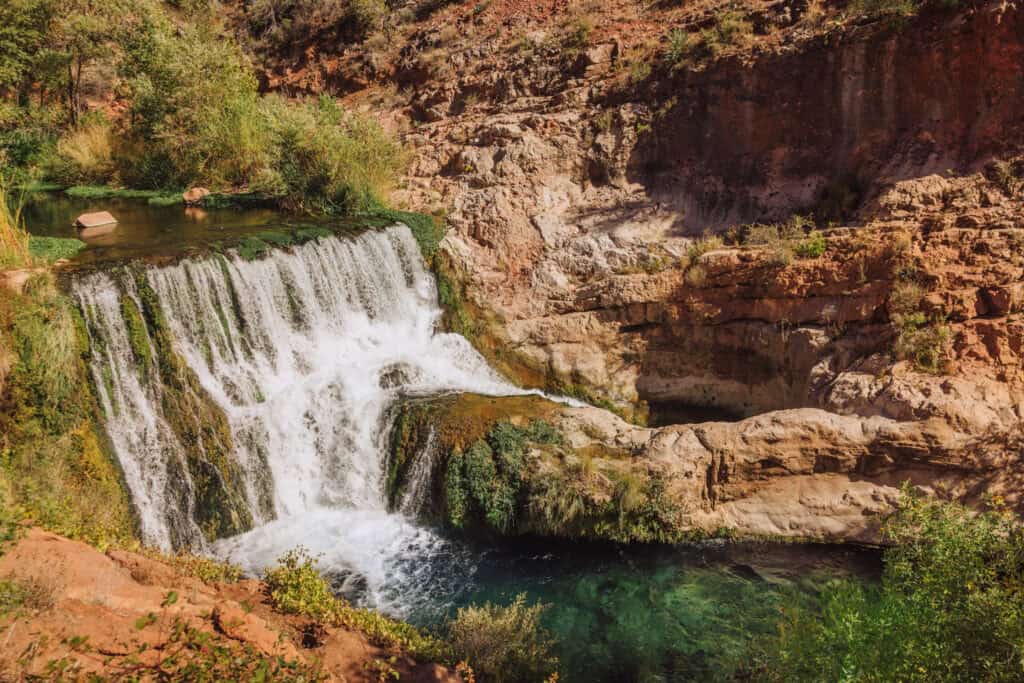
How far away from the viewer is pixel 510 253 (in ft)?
43.9

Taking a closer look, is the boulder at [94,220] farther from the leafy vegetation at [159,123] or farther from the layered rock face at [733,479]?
the layered rock face at [733,479]

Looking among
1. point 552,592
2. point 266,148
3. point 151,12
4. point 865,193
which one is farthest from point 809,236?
point 151,12

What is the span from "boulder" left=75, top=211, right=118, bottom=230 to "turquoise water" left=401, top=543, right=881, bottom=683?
36.1 ft

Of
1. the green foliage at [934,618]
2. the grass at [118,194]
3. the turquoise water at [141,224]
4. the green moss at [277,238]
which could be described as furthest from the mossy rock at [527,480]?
the grass at [118,194]

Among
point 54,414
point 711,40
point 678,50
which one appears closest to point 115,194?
point 54,414

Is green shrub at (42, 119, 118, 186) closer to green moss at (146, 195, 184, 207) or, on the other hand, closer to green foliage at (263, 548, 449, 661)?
green moss at (146, 195, 184, 207)

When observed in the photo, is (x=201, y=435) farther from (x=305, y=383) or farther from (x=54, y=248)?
(x=54, y=248)

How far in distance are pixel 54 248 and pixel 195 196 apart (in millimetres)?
5830

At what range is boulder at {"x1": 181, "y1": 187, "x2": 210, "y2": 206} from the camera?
16.2 metres

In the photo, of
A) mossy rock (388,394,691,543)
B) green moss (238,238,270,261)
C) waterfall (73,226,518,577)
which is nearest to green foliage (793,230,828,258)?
mossy rock (388,394,691,543)

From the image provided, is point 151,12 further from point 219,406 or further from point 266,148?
point 219,406

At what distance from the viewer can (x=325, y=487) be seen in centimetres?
950

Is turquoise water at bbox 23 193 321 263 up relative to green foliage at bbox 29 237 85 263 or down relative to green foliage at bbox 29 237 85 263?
up

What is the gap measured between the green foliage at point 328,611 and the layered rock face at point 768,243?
3.83 m
